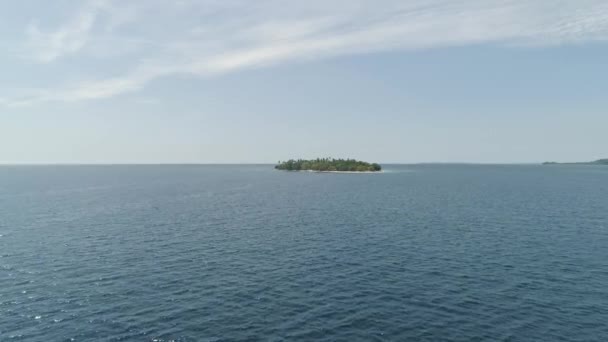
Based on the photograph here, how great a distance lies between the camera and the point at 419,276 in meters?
48.5

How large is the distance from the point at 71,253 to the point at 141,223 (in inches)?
1041

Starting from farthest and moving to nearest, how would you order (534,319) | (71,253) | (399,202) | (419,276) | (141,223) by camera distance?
(399,202)
(141,223)
(71,253)
(419,276)
(534,319)

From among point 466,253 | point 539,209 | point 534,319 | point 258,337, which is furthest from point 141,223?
point 539,209

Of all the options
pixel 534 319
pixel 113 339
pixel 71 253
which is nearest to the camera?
pixel 113 339

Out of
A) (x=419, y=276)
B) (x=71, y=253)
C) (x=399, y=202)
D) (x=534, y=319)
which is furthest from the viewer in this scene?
(x=399, y=202)

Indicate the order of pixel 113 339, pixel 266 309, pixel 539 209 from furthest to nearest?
pixel 539 209, pixel 266 309, pixel 113 339

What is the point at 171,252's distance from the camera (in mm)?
60062

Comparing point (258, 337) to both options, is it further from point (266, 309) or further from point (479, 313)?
point (479, 313)

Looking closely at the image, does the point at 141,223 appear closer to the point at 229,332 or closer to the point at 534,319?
the point at 229,332

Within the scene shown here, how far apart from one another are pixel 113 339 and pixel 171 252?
1120 inches

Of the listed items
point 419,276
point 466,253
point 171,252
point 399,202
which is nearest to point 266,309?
point 419,276

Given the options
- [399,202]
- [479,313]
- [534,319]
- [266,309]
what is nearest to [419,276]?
[479,313]

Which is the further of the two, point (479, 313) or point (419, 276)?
point (419, 276)

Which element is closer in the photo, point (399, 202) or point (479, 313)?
point (479, 313)
